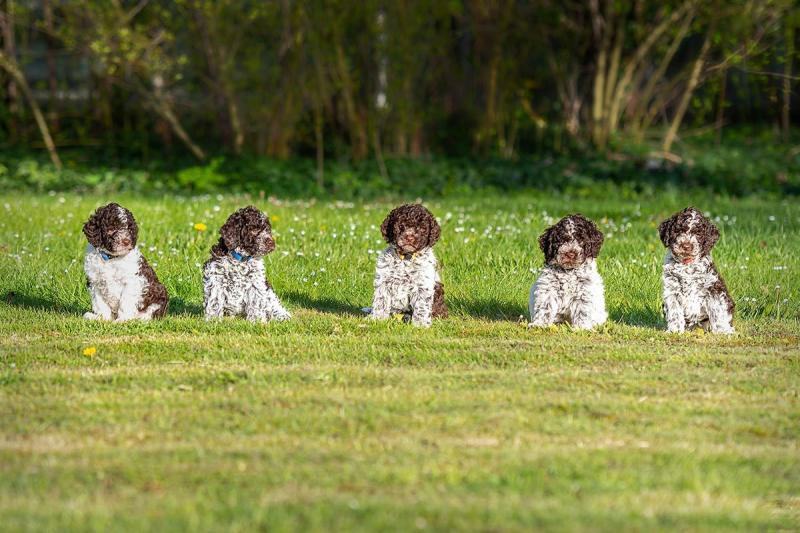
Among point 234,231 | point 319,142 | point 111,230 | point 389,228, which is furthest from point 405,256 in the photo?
point 319,142

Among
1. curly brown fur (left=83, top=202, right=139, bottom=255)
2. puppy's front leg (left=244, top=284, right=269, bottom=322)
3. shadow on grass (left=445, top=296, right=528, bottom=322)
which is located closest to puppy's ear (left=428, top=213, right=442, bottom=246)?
shadow on grass (left=445, top=296, right=528, bottom=322)

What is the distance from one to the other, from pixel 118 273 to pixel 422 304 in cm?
230

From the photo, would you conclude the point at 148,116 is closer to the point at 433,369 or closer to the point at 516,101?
the point at 516,101

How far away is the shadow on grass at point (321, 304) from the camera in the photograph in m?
9.84

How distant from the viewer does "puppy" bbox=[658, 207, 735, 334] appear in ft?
28.3

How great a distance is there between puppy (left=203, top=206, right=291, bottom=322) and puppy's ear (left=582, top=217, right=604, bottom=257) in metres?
2.34

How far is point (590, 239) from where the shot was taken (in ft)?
28.8

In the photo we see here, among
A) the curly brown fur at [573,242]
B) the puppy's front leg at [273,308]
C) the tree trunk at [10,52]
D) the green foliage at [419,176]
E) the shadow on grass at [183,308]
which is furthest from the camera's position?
the tree trunk at [10,52]

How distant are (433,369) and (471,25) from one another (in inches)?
578

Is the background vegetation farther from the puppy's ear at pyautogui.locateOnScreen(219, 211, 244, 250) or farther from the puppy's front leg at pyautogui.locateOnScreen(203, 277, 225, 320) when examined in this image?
the puppy's ear at pyautogui.locateOnScreen(219, 211, 244, 250)

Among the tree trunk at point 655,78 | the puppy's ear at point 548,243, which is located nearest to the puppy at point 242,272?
the puppy's ear at point 548,243

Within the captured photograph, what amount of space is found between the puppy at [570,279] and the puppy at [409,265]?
83 cm

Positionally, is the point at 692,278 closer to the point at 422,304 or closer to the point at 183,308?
the point at 422,304

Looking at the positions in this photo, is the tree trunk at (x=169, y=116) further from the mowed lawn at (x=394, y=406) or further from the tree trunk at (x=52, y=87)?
the mowed lawn at (x=394, y=406)
